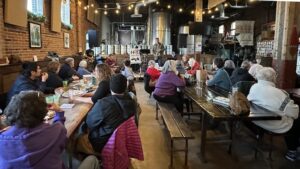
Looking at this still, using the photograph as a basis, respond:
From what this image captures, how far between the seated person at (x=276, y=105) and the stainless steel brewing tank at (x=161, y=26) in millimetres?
11718

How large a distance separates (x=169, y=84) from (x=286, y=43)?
2903 millimetres

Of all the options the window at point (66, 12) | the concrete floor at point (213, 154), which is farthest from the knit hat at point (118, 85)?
the window at point (66, 12)

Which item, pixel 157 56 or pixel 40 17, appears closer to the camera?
pixel 40 17

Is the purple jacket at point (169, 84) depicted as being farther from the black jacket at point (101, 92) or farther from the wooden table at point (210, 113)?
the black jacket at point (101, 92)

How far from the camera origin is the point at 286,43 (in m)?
5.78

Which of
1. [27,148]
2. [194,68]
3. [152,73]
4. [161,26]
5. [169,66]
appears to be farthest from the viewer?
[161,26]

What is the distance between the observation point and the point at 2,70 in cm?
409

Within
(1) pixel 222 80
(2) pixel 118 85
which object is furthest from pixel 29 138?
(1) pixel 222 80

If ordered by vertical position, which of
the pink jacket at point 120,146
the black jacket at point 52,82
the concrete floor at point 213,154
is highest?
the black jacket at point 52,82

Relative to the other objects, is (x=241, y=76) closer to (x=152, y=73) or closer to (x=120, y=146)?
(x=152, y=73)

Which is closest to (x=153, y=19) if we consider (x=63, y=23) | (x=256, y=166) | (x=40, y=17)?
(x=63, y=23)

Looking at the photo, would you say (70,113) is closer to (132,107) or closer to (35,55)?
(132,107)

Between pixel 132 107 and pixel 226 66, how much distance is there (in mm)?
3463

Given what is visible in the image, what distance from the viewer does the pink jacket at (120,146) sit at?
2.21 m
